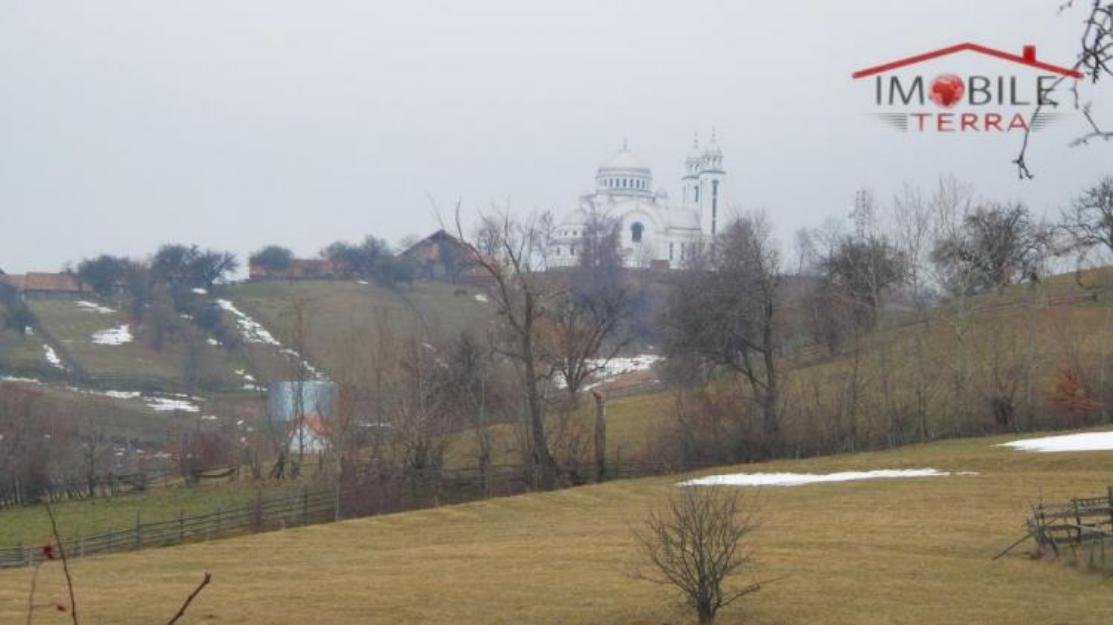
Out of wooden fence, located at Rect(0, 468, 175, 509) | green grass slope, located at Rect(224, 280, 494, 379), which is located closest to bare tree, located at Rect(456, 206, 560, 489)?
wooden fence, located at Rect(0, 468, 175, 509)

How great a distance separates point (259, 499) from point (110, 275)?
318 ft

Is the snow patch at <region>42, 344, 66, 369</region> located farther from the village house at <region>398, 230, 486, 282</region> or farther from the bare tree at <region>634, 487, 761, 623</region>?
the bare tree at <region>634, 487, 761, 623</region>

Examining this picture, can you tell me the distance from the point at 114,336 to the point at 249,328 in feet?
37.8

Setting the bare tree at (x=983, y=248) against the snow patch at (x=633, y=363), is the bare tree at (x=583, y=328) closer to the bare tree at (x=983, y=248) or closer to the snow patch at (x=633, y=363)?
the snow patch at (x=633, y=363)

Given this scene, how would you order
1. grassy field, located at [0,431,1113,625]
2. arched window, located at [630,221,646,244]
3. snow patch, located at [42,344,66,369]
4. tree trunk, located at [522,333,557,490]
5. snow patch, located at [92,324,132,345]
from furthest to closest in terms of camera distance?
arched window, located at [630,221,646,244] < snow patch, located at [92,324,132,345] < snow patch, located at [42,344,66,369] < tree trunk, located at [522,333,557,490] < grassy field, located at [0,431,1113,625]

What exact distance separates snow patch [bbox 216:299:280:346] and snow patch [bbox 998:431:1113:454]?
74113mm

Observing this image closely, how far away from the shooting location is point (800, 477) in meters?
45.8

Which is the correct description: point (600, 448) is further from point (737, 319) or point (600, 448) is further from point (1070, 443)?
point (1070, 443)

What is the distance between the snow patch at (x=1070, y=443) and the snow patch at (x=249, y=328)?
74.1m

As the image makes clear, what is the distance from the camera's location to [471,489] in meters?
52.5

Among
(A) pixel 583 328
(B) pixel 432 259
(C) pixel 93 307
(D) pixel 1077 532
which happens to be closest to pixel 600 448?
(A) pixel 583 328

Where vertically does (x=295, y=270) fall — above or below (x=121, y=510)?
above

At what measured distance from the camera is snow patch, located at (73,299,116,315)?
419 ft

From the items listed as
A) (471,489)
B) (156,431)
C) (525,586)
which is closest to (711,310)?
(471,489)
